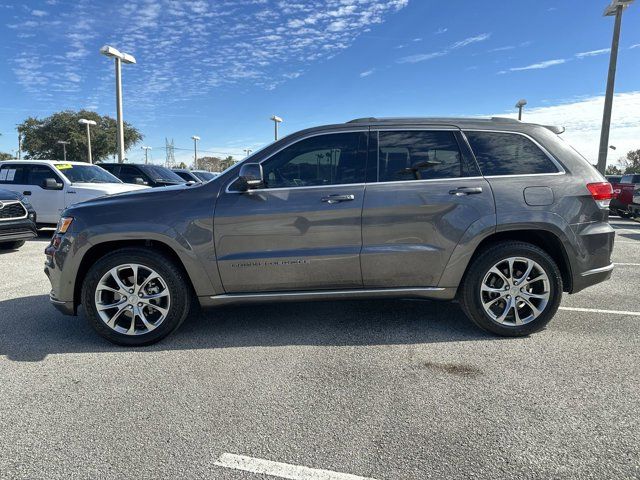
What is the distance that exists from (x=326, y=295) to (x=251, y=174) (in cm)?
120

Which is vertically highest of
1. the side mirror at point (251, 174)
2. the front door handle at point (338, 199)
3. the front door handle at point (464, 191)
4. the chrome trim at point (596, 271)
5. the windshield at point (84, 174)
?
the windshield at point (84, 174)

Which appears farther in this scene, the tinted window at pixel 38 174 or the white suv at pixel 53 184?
the tinted window at pixel 38 174

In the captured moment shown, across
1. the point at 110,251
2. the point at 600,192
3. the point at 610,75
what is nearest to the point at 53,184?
the point at 110,251

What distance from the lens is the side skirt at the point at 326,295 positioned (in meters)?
3.74

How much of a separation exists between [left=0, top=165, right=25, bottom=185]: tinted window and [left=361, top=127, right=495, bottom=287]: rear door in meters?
9.72

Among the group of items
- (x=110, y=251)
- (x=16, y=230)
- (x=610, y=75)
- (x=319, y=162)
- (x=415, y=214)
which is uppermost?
(x=610, y=75)

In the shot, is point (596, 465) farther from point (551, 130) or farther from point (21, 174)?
point (21, 174)

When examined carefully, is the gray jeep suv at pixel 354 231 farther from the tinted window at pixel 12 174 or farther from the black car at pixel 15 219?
the tinted window at pixel 12 174

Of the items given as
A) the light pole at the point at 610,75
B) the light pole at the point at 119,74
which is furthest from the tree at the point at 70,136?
the light pole at the point at 610,75

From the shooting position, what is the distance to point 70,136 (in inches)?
1893

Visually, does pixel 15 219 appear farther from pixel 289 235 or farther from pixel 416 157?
pixel 416 157

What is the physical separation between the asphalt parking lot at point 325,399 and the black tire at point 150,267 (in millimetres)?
121

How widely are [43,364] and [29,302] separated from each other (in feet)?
6.41

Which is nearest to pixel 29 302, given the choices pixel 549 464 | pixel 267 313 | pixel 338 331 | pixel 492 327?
pixel 267 313
